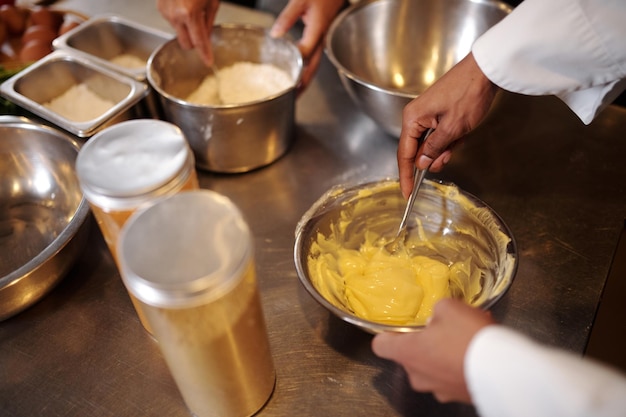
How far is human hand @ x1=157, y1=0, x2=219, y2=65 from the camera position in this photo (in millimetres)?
1075

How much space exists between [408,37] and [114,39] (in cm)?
71

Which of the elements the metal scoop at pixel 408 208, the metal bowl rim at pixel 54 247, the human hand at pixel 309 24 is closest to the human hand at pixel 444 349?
the metal scoop at pixel 408 208

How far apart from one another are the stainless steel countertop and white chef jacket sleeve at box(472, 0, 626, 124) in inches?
9.4

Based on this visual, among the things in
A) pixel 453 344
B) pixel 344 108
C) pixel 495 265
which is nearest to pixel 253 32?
pixel 344 108

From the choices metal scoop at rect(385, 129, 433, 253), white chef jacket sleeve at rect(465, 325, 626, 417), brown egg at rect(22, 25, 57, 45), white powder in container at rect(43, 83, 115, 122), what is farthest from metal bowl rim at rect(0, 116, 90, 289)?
brown egg at rect(22, 25, 57, 45)

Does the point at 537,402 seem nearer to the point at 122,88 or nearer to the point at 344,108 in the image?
the point at 344,108

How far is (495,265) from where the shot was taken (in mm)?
783

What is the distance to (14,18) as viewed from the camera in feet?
4.74

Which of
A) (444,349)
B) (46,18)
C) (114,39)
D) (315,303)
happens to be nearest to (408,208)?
(315,303)

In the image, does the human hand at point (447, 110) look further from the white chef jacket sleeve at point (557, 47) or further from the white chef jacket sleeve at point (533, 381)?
the white chef jacket sleeve at point (533, 381)

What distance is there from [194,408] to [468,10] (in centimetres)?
102

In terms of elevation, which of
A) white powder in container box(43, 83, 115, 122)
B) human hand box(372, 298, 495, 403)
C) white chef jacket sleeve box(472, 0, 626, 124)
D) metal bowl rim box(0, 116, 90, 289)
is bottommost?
metal bowl rim box(0, 116, 90, 289)

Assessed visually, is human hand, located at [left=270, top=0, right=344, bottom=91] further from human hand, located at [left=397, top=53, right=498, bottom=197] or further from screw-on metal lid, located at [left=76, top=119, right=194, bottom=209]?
screw-on metal lid, located at [left=76, top=119, right=194, bottom=209]

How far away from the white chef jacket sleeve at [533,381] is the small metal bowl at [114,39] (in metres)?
1.01
